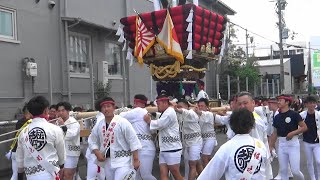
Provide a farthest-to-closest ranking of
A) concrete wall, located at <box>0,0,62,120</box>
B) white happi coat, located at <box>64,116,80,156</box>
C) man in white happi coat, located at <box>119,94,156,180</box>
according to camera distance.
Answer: concrete wall, located at <box>0,0,62,120</box>, white happi coat, located at <box>64,116,80,156</box>, man in white happi coat, located at <box>119,94,156,180</box>

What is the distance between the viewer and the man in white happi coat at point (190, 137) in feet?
28.6

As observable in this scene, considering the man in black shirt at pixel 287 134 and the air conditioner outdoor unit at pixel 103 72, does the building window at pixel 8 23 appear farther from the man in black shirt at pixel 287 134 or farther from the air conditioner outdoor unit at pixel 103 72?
the man in black shirt at pixel 287 134

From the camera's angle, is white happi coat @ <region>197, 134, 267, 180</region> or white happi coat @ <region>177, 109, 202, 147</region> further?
white happi coat @ <region>177, 109, 202, 147</region>

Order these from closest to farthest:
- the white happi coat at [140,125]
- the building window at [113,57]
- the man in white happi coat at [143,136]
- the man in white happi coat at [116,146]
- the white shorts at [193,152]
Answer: the man in white happi coat at [116,146] < the man in white happi coat at [143,136] < the white happi coat at [140,125] < the white shorts at [193,152] < the building window at [113,57]

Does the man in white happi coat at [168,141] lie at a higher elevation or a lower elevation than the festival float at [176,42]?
lower

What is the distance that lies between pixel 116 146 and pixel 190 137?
301 centimetres

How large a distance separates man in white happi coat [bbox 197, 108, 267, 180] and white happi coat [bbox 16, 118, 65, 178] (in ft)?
6.83

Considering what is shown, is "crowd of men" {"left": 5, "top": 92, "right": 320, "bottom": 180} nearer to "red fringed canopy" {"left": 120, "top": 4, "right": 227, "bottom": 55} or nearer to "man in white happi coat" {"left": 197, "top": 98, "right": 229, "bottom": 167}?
"man in white happi coat" {"left": 197, "top": 98, "right": 229, "bottom": 167}

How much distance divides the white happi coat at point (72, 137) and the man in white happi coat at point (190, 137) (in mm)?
2066

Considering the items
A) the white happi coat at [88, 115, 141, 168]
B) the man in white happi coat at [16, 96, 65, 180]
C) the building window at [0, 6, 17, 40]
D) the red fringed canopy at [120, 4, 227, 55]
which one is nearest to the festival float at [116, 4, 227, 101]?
the red fringed canopy at [120, 4, 227, 55]

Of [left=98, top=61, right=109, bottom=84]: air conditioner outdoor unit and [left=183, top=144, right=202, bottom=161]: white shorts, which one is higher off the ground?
[left=98, top=61, right=109, bottom=84]: air conditioner outdoor unit

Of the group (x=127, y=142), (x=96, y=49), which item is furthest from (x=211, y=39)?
(x=96, y=49)

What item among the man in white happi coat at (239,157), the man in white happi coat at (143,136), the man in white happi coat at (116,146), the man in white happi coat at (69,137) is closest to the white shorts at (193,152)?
the man in white happi coat at (143,136)

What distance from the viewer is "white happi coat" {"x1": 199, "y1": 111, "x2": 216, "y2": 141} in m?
9.37
